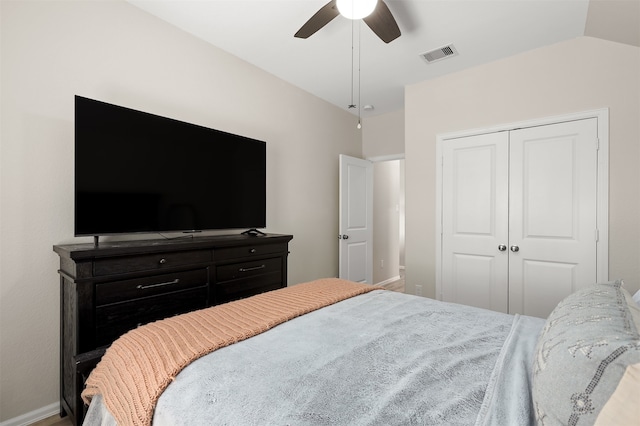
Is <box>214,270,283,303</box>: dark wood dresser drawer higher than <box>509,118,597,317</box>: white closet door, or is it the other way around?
<box>509,118,597,317</box>: white closet door

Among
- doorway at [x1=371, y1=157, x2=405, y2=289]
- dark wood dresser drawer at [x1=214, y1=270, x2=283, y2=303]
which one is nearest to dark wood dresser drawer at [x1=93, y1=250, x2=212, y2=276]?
dark wood dresser drawer at [x1=214, y1=270, x2=283, y2=303]

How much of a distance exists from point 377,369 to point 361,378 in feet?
0.25

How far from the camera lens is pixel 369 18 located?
2.03m

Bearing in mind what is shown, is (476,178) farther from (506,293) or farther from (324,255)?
(324,255)

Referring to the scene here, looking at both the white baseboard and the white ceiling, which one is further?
the white ceiling

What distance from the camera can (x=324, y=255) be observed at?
13.6ft

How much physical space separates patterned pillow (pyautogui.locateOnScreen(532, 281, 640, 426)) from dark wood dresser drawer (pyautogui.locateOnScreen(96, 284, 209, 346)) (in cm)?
199

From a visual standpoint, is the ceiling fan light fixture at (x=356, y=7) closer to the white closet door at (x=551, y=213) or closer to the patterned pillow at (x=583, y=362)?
the patterned pillow at (x=583, y=362)

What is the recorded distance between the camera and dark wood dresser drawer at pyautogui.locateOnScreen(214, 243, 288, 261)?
7.61ft

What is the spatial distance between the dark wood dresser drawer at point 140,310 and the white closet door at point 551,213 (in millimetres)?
2912

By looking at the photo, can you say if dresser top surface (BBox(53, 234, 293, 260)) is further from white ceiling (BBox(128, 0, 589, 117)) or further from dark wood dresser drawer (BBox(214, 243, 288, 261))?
white ceiling (BBox(128, 0, 589, 117))

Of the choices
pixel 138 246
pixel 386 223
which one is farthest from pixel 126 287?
pixel 386 223

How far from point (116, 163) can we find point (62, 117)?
463 millimetres

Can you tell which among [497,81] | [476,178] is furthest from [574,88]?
[476,178]
